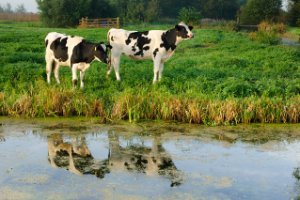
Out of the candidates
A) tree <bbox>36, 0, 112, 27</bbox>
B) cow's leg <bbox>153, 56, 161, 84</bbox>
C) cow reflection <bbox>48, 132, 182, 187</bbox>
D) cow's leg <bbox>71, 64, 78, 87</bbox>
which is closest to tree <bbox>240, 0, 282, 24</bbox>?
tree <bbox>36, 0, 112, 27</bbox>

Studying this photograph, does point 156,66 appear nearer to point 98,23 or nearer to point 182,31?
point 182,31

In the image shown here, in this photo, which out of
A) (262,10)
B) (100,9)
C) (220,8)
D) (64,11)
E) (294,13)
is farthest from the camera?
(220,8)

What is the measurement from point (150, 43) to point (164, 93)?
3.25 metres

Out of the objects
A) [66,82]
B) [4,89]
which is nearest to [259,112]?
[66,82]

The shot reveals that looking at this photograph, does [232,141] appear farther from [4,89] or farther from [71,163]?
[4,89]

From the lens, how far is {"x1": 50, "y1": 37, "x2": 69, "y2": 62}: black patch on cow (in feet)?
45.3

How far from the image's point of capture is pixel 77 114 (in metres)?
11.6

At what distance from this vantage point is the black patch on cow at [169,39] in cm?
1501

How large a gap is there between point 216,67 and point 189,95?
6.35 meters

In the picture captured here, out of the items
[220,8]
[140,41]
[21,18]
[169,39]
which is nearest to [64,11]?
[21,18]

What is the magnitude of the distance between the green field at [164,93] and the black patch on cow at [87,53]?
0.74 meters

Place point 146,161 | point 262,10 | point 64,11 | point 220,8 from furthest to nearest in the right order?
point 220,8 < point 262,10 < point 64,11 < point 146,161

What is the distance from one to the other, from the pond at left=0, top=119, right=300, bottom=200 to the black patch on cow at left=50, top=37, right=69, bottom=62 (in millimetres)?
3335

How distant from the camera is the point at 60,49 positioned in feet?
45.5
